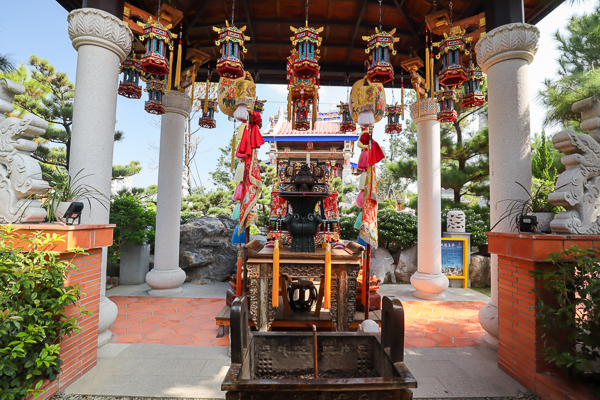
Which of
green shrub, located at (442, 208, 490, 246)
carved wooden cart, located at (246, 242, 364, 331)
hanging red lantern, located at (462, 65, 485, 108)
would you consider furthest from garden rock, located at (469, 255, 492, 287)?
carved wooden cart, located at (246, 242, 364, 331)

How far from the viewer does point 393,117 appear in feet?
22.4

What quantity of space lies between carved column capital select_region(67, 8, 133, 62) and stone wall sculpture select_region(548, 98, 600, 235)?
541 cm

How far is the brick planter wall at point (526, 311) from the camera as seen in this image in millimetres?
2631

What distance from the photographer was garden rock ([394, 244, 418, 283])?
759 cm

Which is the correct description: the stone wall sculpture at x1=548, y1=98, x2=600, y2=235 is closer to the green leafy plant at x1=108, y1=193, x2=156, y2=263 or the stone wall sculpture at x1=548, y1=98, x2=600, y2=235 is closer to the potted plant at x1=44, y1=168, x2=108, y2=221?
the potted plant at x1=44, y1=168, x2=108, y2=221

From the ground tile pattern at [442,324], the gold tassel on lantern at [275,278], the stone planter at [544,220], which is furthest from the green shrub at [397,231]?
the gold tassel on lantern at [275,278]

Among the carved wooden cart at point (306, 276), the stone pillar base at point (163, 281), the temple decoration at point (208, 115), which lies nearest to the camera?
the carved wooden cart at point (306, 276)

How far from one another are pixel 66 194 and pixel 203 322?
2.62m

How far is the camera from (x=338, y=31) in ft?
21.0

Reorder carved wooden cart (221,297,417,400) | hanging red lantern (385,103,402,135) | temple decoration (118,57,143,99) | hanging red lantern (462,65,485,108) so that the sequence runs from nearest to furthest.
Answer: carved wooden cart (221,297,417,400) < hanging red lantern (462,65,485,108) < temple decoration (118,57,143,99) < hanging red lantern (385,103,402,135)

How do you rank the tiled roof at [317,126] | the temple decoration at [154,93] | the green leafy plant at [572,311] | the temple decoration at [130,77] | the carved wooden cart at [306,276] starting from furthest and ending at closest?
the tiled roof at [317,126] → the temple decoration at [154,93] → the temple decoration at [130,77] → the carved wooden cart at [306,276] → the green leafy plant at [572,311]

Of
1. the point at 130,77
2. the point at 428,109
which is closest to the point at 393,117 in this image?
the point at 428,109

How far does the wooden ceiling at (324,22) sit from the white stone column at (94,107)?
1.61 m

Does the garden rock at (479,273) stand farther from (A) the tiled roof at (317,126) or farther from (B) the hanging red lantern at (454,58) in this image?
(A) the tiled roof at (317,126)
